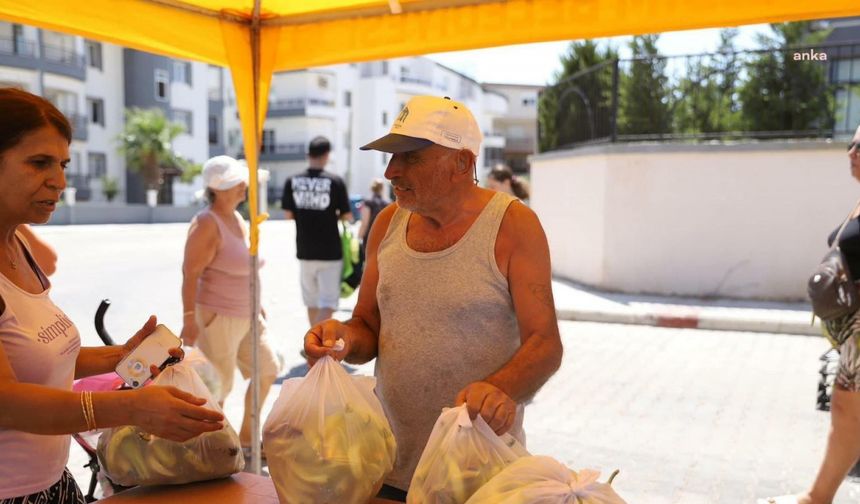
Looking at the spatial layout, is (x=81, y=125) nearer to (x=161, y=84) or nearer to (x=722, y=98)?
(x=161, y=84)

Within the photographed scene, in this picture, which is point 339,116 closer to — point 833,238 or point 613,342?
point 613,342

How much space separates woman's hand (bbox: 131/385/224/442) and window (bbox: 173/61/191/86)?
48.5 metres

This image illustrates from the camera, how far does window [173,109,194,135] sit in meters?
47.1

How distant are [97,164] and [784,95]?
4013 centimetres

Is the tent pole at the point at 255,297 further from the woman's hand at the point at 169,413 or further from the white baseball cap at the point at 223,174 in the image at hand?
the woman's hand at the point at 169,413

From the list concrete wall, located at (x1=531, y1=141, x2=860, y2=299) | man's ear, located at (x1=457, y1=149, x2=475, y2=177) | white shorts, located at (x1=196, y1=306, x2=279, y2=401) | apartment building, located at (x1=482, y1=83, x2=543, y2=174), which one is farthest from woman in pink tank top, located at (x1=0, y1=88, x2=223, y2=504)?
apartment building, located at (x1=482, y1=83, x2=543, y2=174)

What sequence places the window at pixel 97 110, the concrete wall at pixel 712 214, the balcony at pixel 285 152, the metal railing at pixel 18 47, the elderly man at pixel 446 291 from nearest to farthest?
the elderly man at pixel 446 291, the concrete wall at pixel 712 214, the metal railing at pixel 18 47, the window at pixel 97 110, the balcony at pixel 285 152

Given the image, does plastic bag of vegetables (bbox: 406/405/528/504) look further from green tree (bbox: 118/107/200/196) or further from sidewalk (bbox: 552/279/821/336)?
green tree (bbox: 118/107/200/196)

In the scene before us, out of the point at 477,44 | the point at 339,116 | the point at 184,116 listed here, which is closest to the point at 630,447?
the point at 477,44

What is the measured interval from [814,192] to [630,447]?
658cm

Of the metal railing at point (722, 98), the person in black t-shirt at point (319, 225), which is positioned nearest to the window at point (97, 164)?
the metal railing at point (722, 98)

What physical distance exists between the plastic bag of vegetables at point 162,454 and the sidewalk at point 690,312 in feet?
25.3

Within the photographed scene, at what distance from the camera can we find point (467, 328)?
2174 mm

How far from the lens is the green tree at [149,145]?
39500 millimetres
